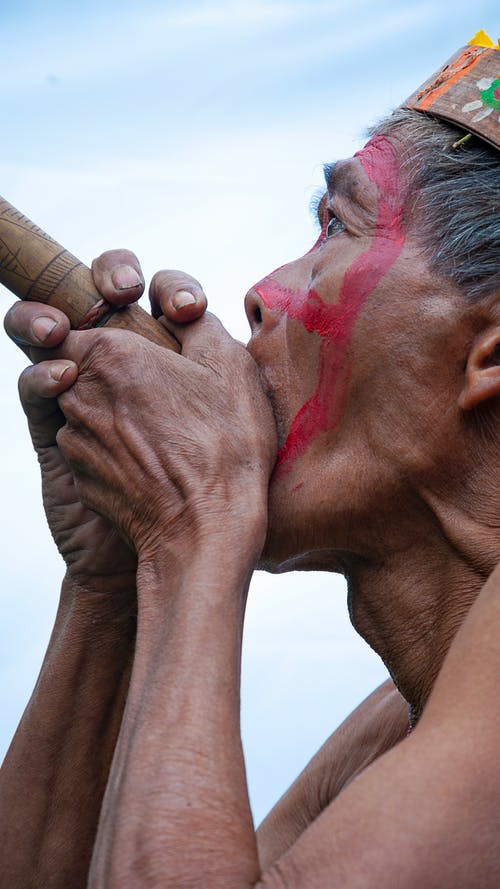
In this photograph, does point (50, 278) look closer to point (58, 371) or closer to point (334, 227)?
point (58, 371)

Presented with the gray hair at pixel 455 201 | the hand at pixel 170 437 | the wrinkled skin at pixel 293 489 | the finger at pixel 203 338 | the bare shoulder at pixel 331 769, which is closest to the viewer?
the wrinkled skin at pixel 293 489

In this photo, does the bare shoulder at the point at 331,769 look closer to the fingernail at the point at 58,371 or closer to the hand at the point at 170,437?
the hand at the point at 170,437

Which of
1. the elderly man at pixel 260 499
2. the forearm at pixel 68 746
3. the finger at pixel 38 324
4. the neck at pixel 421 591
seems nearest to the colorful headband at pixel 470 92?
the elderly man at pixel 260 499

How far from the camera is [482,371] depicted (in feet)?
7.63

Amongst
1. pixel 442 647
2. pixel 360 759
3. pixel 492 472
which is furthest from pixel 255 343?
pixel 360 759

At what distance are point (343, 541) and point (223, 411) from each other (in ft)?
1.30

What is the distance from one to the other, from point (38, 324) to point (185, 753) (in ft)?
3.29

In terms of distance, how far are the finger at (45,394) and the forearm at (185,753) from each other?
0.56 m

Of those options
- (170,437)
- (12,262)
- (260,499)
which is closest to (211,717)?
(260,499)

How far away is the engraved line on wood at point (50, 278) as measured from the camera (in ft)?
8.25

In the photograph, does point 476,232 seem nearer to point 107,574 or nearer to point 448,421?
point 448,421

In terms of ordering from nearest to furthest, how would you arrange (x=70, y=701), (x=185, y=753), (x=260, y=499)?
1. (x=185, y=753)
2. (x=260, y=499)
3. (x=70, y=701)

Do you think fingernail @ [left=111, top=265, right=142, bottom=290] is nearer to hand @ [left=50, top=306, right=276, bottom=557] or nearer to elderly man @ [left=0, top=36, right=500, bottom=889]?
elderly man @ [left=0, top=36, right=500, bottom=889]

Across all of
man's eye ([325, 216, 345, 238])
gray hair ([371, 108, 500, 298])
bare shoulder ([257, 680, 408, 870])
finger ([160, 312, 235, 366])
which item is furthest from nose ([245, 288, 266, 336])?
bare shoulder ([257, 680, 408, 870])
